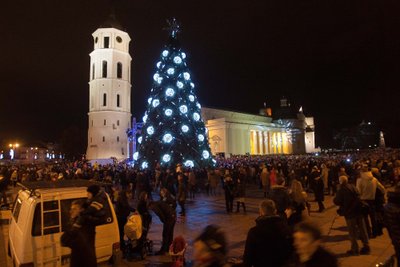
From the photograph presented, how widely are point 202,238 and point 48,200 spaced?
338cm

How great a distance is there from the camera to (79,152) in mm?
79688

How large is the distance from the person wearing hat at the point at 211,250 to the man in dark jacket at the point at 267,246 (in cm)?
95

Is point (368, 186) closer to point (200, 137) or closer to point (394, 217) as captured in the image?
point (394, 217)

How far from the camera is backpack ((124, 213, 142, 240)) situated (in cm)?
751

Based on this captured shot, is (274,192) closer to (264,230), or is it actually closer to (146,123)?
(264,230)

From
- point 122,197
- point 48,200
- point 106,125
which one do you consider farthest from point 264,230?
point 106,125

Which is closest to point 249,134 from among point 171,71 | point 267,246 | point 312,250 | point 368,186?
point 171,71

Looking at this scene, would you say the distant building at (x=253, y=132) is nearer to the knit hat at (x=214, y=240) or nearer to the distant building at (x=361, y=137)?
the distant building at (x=361, y=137)

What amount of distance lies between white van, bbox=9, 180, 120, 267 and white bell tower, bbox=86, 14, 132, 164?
2206 inches

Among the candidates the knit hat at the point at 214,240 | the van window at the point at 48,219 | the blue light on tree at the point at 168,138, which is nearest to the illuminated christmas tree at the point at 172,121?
the blue light on tree at the point at 168,138

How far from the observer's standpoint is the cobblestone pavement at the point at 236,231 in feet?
23.9

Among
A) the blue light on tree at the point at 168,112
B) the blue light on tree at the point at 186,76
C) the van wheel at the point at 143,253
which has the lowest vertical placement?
the van wheel at the point at 143,253

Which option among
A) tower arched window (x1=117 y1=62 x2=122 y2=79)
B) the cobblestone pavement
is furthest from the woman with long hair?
tower arched window (x1=117 y1=62 x2=122 y2=79)

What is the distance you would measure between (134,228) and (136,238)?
24cm
